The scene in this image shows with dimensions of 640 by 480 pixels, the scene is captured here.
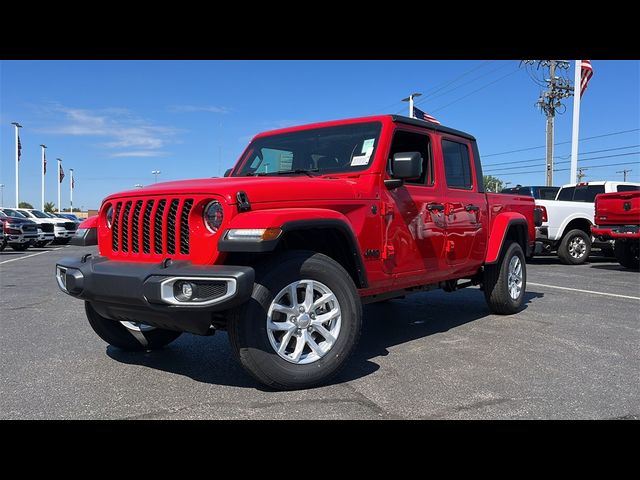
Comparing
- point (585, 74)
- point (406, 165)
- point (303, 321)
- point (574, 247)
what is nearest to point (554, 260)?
point (574, 247)

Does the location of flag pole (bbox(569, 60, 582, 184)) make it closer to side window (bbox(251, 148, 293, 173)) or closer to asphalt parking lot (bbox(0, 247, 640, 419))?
asphalt parking lot (bbox(0, 247, 640, 419))

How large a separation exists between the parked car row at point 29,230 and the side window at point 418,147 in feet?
50.1

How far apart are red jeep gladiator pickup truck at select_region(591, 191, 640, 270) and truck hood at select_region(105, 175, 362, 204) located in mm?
8918

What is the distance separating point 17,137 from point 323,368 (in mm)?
45701

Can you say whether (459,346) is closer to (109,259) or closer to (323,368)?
(323,368)

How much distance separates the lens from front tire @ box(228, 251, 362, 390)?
3332 mm

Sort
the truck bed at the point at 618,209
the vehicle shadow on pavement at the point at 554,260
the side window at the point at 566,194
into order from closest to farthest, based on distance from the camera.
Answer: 1. the truck bed at the point at 618,209
2. the vehicle shadow on pavement at the point at 554,260
3. the side window at the point at 566,194

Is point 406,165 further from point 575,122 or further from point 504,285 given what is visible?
point 575,122

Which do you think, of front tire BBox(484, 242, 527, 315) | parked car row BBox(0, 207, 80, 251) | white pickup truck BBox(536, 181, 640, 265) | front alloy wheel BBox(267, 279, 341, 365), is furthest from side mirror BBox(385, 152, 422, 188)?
parked car row BBox(0, 207, 80, 251)

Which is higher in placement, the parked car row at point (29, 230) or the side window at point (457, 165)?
the side window at point (457, 165)

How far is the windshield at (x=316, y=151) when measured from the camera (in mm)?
4582

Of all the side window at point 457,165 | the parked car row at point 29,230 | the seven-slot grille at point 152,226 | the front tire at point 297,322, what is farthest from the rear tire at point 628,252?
the parked car row at point 29,230

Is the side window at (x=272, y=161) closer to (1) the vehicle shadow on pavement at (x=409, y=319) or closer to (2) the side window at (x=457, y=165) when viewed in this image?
(2) the side window at (x=457, y=165)
